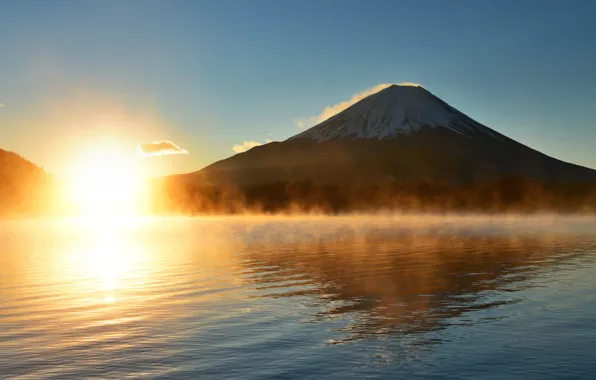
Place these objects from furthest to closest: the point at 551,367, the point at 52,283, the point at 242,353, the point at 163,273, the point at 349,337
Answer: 1. the point at 163,273
2. the point at 52,283
3. the point at 349,337
4. the point at 242,353
5. the point at 551,367

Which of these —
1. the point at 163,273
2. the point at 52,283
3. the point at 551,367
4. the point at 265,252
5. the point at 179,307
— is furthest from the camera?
the point at 265,252

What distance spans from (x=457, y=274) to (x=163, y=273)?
59.9 ft

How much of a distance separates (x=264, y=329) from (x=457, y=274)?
19392 mm

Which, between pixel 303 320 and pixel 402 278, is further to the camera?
pixel 402 278

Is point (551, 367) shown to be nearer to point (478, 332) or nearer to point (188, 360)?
point (478, 332)

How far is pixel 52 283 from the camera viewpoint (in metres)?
37.0

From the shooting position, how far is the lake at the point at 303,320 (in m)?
17.6

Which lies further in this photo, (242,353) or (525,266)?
(525,266)

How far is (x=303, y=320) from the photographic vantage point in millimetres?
23812

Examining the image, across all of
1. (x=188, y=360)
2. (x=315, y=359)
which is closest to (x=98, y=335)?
(x=188, y=360)

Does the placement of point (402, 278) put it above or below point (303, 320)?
above

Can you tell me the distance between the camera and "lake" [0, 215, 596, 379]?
1758 cm

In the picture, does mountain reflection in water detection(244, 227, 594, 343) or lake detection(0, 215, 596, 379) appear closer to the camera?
lake detection(0, 215, 596, 379)

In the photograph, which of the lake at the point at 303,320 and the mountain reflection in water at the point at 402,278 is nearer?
the lake at the point at 303,320
